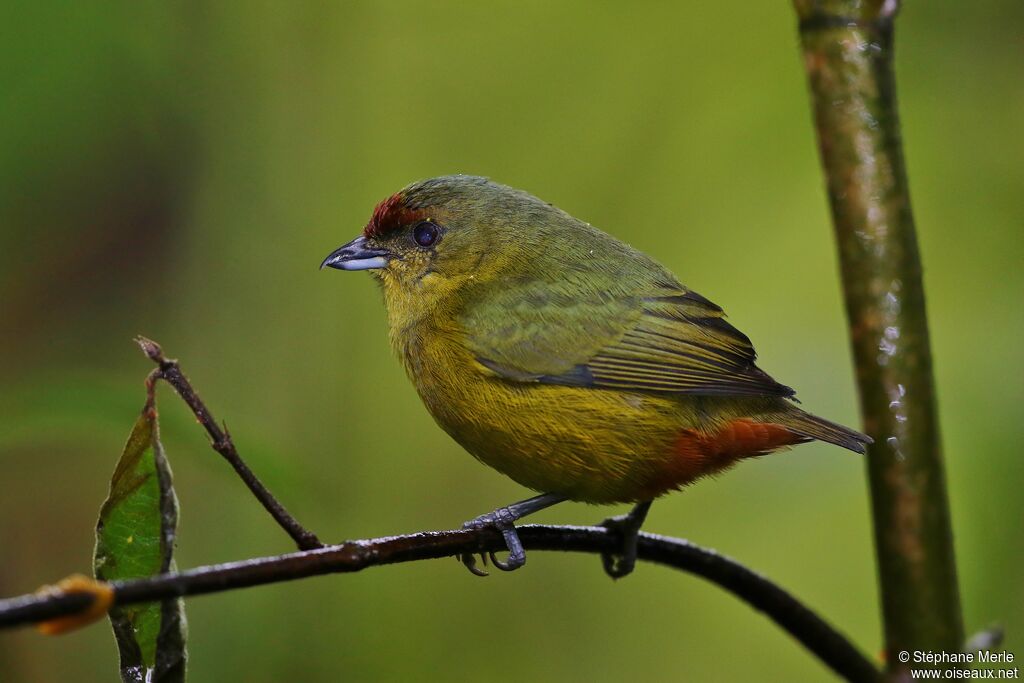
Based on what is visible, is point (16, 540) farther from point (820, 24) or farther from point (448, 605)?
point (820, 24)

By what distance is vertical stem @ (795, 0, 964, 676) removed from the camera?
1945mm

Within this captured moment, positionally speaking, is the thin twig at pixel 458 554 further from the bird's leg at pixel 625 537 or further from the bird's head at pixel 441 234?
the bird's head at pixel 441 234

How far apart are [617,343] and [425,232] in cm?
89

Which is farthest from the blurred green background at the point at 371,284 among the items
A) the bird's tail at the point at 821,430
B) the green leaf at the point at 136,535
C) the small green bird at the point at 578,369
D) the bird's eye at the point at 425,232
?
the green leaf at the point at 136,535

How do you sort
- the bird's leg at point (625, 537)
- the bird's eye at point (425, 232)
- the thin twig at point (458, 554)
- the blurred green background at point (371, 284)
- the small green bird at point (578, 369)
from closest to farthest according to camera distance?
the thin twig at point (458, 554) → the bird's leg at point (625, 537) → the small green bird at point (578, 369) → the blurred green background at point (371, 284) → the bird's eye at point (425, 232)

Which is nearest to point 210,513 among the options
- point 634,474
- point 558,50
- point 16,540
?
point 16,540

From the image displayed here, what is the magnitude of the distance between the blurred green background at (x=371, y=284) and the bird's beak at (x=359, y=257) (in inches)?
24.7

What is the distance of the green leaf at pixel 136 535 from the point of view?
166 cm

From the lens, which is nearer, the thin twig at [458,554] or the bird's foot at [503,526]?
the thin twig at [458,554]

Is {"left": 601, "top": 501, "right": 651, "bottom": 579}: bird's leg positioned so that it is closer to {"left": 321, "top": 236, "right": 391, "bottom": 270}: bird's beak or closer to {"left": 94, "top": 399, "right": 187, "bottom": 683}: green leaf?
{"left": 94, "top": 399, "right": 187, "bottom": 683}: green leaf

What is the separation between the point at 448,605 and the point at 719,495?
1.24 meters

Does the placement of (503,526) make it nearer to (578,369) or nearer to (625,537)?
(625,537)

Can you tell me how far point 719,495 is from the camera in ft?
14.5

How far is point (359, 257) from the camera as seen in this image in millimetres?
3625
